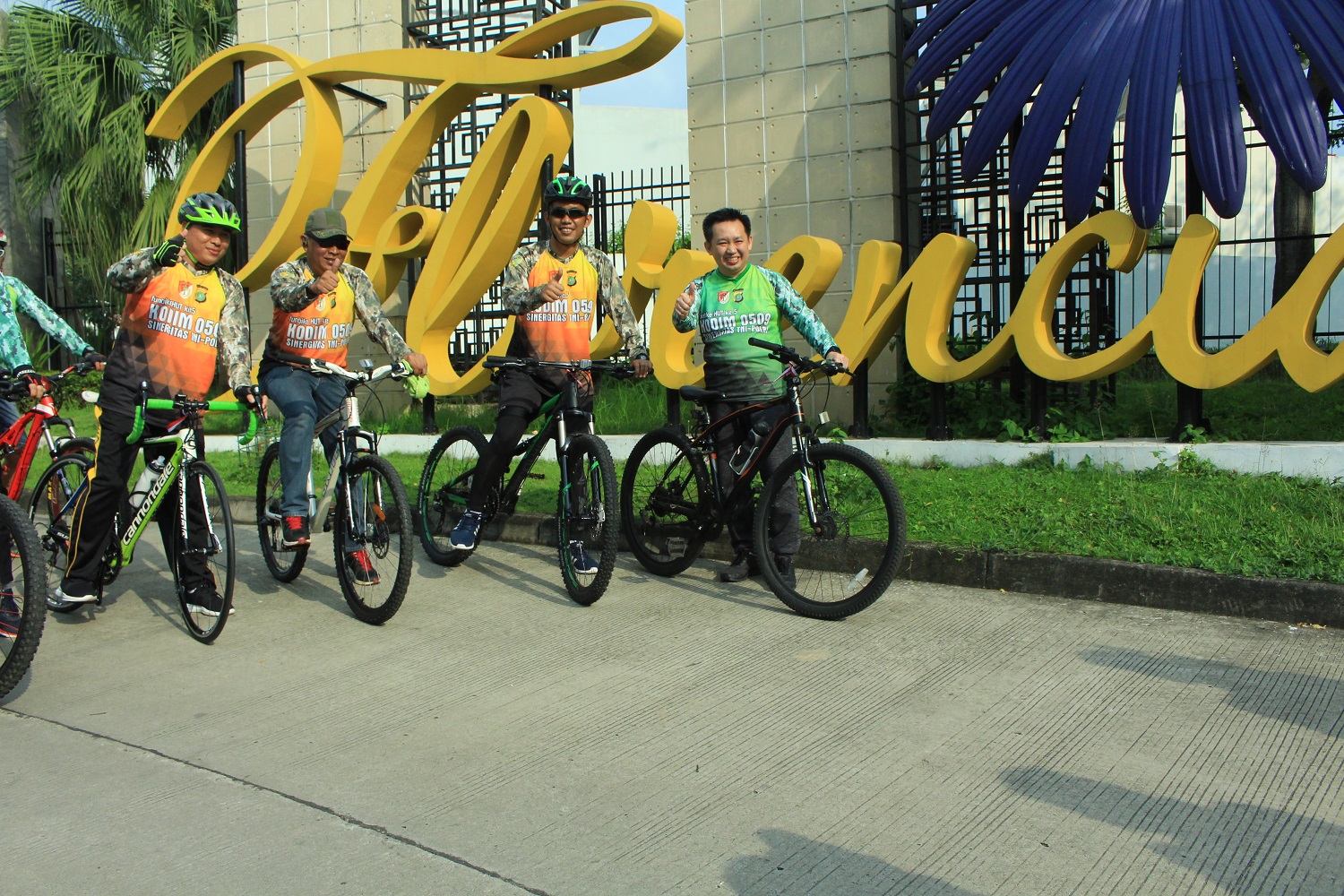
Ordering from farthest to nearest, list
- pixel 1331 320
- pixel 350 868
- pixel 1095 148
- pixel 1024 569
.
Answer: pixel 1331 320 → pixel 1095 148 → pixel 1024 569 → pixel 350 868

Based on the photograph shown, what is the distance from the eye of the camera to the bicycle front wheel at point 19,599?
416 centimetres

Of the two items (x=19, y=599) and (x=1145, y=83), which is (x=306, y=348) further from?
(x=1145, y=83)

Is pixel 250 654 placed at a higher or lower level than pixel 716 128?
lower

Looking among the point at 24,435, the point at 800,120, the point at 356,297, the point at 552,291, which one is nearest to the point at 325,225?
the point at 356,297

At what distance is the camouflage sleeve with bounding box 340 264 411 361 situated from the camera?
5.99m

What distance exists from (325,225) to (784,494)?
2.59 m

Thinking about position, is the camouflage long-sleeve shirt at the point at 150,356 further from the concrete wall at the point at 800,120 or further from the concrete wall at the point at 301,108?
the concrete wall at the point at 301,108

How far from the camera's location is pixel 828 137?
34.3 ft

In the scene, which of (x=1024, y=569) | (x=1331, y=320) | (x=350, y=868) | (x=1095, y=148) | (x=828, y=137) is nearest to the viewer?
(x=350, y=868)

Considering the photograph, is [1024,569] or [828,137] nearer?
[1024,569]

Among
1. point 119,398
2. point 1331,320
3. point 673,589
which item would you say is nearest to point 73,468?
point 119,398

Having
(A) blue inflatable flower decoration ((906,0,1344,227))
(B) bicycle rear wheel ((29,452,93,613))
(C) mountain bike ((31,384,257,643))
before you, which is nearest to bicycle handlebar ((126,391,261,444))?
(C) mountain bike ((31,384,257,643))

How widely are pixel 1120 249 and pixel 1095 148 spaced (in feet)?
2.36

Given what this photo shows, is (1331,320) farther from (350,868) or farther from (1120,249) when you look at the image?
(350,868)
